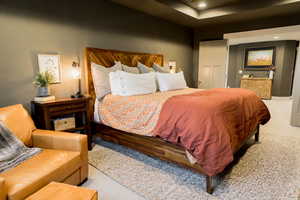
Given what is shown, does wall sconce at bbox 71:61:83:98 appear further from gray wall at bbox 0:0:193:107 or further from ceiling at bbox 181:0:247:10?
ceiling at bbox 181:0:247:10

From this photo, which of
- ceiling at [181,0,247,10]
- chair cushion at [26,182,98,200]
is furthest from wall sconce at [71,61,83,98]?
ceiling at [181,0,247,10]

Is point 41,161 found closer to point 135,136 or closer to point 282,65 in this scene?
point 135,136

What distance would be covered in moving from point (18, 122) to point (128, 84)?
1.52 metres

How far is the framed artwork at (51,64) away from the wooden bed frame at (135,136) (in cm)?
47

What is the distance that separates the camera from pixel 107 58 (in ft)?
11.0

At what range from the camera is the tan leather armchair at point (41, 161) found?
1320 mm

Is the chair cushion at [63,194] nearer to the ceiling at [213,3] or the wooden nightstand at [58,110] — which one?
the wooden nightstand at [58,110]

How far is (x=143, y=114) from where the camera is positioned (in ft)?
7.61

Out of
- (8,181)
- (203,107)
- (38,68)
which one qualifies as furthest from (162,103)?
(38,68)

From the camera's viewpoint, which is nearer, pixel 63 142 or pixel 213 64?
pixel 63 142

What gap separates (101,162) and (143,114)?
0.91 metres

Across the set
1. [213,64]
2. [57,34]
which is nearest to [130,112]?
[57,34]

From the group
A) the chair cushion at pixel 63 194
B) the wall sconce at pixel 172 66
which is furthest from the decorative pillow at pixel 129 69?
the chair cushion at pixel 63 194

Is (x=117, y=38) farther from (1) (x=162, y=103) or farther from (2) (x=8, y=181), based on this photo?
(2) (x=8, y=181)
